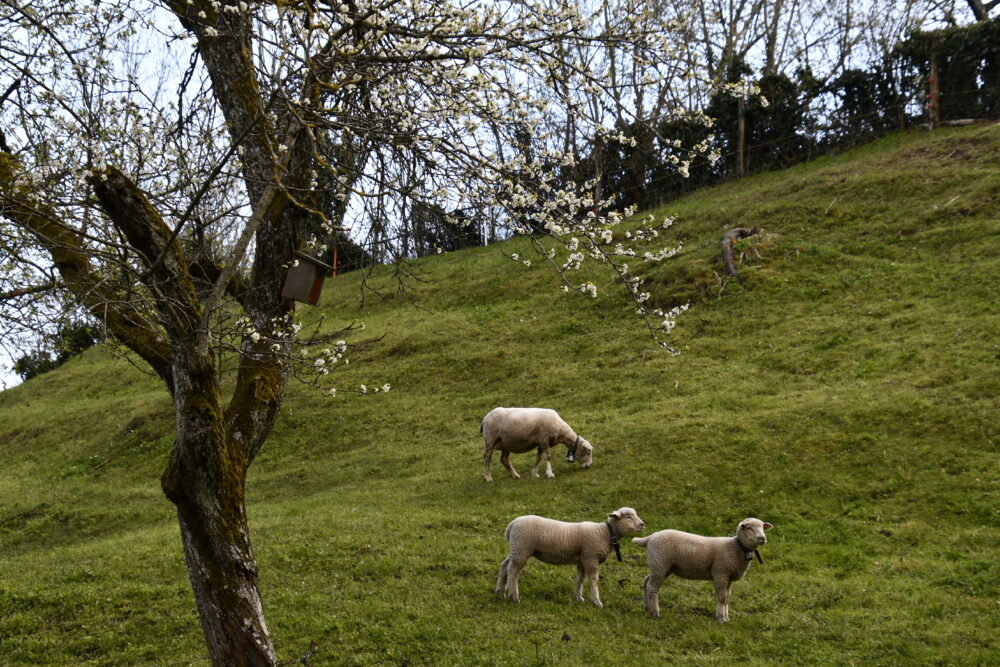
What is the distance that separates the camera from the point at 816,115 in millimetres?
39875

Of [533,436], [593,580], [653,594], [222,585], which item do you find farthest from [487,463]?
[222,585]

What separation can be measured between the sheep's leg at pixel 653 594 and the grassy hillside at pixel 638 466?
0.20 m

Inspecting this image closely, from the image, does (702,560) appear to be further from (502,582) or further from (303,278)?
(303,278)

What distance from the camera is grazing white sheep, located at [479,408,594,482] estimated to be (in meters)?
16.8

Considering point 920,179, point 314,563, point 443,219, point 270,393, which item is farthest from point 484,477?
point 920,179

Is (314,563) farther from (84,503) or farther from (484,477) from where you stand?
(84,503)

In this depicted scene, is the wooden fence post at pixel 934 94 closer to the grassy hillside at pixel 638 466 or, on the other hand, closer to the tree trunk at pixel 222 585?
the grassy hillside at pixel 638 466

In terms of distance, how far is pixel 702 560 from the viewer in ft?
Result: 32.3

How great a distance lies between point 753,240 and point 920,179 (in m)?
7.52

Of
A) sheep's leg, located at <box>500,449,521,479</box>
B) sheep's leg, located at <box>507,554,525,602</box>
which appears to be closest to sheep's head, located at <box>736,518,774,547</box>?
sheep's leg, located at <box>507,554,525,602</box>

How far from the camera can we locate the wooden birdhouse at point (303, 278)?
26.7ft

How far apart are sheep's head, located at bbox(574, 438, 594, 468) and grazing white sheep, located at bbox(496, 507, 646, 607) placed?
635 centimetres

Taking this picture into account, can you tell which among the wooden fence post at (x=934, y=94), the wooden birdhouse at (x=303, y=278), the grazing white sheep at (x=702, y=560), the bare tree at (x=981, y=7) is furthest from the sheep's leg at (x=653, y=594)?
the bare tree at (x=981, y=7)

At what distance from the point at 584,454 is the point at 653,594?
6.92 metres
